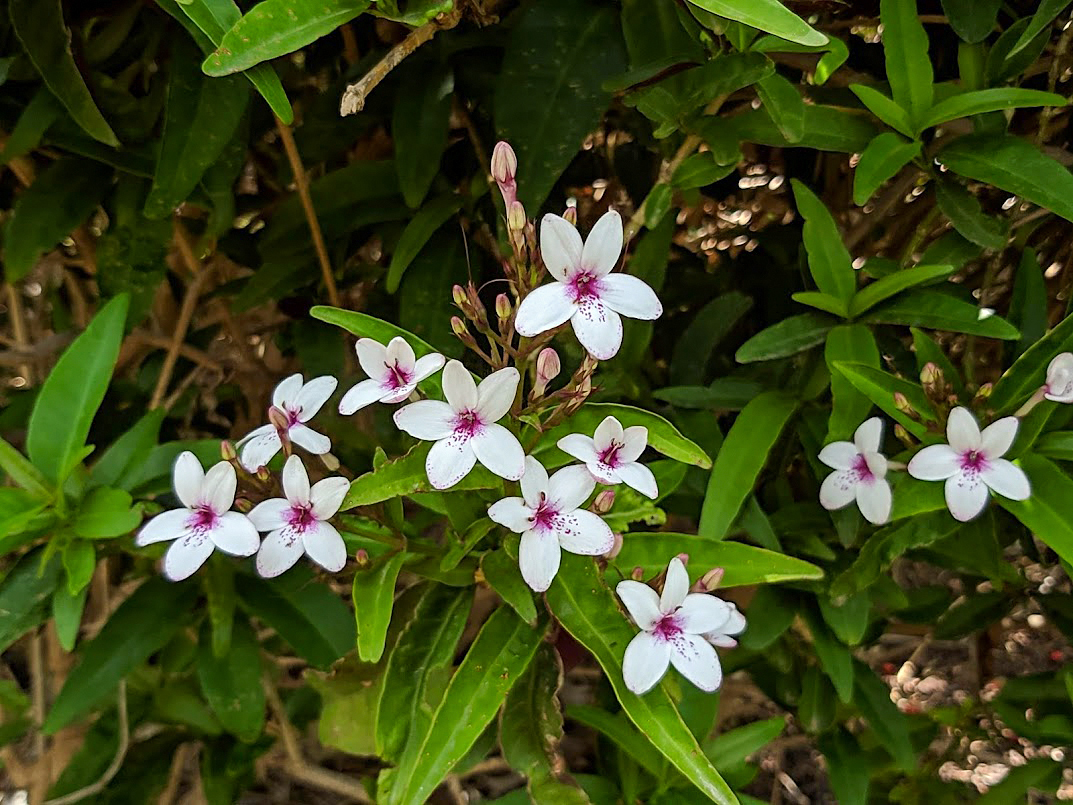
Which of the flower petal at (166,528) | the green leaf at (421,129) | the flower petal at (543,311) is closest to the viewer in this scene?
the flower petal at (543,311)

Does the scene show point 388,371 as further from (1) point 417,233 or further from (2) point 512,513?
(1) point 417,233

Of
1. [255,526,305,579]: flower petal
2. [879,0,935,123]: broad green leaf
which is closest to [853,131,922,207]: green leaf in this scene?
[879,0,935,123]: broad green leaf

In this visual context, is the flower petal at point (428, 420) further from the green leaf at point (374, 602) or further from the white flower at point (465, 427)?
the green leaf at point (374, 602)

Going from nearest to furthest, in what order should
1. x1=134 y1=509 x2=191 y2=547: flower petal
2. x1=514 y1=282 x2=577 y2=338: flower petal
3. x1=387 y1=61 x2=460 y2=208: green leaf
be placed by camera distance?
x1=514 y1=282 x2=577 y2=338: flower petal → x1=134 y1=509 x2=191 y2=547: flower petal → x1=387 y1=61 x2=460 y2=208: green leaf

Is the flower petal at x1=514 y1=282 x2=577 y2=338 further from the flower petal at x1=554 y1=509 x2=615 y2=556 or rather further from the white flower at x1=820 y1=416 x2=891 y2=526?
the white flower at x1=820 y1=416 x2=891 y2=526

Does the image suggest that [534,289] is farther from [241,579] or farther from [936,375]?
[241,579]

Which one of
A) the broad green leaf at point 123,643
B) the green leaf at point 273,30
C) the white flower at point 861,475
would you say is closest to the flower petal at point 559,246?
the green leaf at point 273,30

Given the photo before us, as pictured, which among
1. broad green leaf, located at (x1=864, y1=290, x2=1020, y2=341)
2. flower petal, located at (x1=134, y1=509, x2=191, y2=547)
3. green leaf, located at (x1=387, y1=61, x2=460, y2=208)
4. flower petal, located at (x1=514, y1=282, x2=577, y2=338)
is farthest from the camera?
green leaf, located at (x1=387, y1=61, x2=460, y2=208)
